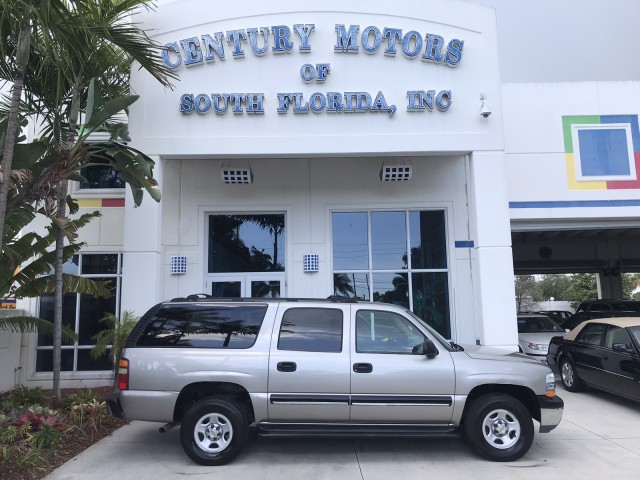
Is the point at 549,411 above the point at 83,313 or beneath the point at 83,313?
beneath

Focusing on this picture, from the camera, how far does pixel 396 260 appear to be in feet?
39.1

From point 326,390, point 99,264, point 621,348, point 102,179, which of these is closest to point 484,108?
point 621,348

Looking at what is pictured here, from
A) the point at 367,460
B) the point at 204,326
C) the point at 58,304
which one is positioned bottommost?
the point at 367,460

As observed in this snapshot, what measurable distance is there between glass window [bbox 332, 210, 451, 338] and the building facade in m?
0.03

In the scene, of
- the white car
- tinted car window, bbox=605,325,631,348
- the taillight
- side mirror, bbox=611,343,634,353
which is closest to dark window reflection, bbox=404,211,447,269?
the white car

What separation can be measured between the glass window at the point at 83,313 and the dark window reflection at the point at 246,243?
2155 millimetres

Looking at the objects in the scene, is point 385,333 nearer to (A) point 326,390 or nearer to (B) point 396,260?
(A) point 326,390

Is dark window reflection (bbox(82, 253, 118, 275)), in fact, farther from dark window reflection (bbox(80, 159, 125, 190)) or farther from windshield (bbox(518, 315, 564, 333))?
windshield (bbox(518, 315, 564, 333))

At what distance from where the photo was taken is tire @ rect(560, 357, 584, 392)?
390 inches

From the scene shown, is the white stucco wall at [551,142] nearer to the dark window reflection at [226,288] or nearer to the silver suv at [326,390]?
the dark window reflection at [226,288]

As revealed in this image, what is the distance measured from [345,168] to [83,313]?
6.64 meters

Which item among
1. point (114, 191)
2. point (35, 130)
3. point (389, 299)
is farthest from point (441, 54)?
point (35, 130)

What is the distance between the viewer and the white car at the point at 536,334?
41.0ft

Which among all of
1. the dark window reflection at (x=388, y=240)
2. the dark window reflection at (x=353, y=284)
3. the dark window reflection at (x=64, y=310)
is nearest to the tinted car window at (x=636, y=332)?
the dark window reflection at (x=388, y=240)
